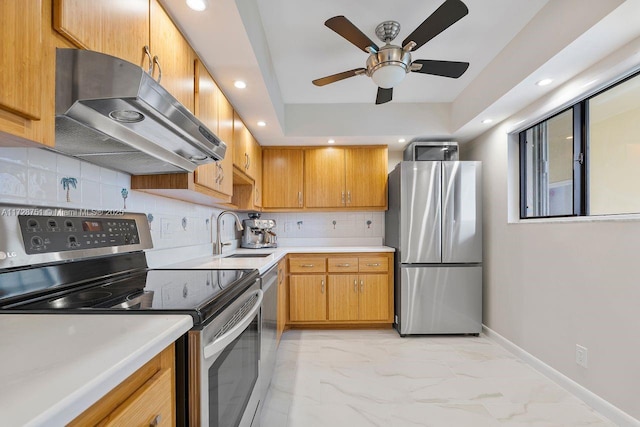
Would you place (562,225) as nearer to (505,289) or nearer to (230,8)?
(505,289)

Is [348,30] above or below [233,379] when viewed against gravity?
above

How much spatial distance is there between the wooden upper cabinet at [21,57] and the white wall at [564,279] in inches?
96.7

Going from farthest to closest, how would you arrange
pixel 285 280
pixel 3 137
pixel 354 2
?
pixel 285 280 < pixel 354 2 < pixel 3 137

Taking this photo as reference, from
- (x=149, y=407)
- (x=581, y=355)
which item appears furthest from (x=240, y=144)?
(x=581, y=355)

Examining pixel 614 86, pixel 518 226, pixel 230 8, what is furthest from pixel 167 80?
pixel 518 226

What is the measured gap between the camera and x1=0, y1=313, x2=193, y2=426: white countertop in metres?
0.39

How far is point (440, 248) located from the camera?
9.98 ft

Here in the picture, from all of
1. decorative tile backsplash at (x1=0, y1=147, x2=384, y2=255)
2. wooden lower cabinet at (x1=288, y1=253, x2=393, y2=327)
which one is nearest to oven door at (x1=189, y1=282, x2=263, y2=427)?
decorative tile backsplash at (x1=0, y1=147, x2=384, y2=255)

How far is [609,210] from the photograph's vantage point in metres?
1.86

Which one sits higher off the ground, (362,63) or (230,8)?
(362,63)

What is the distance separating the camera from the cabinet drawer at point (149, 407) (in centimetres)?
55

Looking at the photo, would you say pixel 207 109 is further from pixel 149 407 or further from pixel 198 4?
pixel 149 407

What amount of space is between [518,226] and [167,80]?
274 centimetres

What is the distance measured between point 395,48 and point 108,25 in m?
1.48
